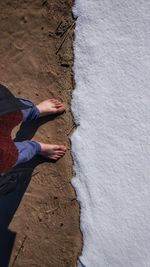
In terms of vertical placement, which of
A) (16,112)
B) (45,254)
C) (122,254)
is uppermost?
(16,112)

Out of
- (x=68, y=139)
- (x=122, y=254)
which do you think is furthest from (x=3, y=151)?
(x=122, y=254)

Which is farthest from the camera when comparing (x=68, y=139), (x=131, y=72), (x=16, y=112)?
(x=68, y=139)

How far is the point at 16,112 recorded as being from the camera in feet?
7.45

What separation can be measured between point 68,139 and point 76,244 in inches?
26.1

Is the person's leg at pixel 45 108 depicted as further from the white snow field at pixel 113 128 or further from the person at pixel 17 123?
the white snow field at pixel 113 128

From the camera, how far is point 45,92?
9.09ft

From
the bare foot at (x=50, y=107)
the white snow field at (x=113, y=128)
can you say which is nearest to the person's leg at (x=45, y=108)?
the bare foot at (x=50, y=107)

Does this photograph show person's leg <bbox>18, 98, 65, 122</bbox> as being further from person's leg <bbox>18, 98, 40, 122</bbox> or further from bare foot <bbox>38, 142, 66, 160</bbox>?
bare foot <bbox>38, 142, 66, 160</bbox>

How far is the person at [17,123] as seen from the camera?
2.22 m

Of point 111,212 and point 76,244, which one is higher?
point 111,212

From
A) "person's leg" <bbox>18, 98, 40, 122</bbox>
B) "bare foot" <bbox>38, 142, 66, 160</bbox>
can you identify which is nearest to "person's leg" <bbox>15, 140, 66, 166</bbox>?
"bare foot" <bbox>38, 142, 66, 160</bbox>

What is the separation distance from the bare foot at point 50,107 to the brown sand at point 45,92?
4 centimetres

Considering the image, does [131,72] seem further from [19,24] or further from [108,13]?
[19,24]

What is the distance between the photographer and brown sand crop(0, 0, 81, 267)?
2723 millimetres
